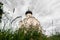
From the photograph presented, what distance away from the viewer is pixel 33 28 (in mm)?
5324

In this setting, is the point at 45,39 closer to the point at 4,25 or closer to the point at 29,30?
the point at 29,30

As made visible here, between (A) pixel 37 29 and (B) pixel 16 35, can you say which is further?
(A) pixel 37 29

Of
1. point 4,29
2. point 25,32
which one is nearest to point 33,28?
point 25,32

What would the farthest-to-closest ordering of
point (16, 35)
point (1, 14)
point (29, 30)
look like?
1. point (29, 30)
2. point (16, 35)
3. point (1, 14)

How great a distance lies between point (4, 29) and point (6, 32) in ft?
0.69

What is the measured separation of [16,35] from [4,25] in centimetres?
44

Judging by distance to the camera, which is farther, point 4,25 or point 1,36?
point 4,25

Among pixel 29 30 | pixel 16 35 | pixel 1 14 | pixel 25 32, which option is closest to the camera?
pixel 1 14

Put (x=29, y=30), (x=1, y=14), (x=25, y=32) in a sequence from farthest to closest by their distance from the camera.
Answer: (x=29, y=30) < (x=25, y=32) < (x=1, y=14)

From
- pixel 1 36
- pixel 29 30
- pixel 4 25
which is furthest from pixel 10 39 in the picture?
pixel 29 30

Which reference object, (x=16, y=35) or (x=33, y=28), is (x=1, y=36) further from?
(x=33, y=28)

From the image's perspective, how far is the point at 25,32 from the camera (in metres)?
4.93

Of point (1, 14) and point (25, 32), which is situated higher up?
point (1, 14)

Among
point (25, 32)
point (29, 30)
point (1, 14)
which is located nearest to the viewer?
point (1, 14)
